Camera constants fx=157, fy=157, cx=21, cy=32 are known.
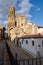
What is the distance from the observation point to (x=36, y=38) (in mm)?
23109

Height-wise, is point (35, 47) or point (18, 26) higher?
point (18, 26)

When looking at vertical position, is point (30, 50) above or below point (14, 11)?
below

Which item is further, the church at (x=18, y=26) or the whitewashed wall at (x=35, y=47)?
the church at (x=18, y=26)

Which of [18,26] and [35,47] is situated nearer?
[35,47]

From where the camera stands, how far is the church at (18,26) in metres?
37.3

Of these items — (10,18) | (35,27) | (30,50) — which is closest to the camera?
(30,50)

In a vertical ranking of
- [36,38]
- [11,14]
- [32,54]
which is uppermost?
[11,14]

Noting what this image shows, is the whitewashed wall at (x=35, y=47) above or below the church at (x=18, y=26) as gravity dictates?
below

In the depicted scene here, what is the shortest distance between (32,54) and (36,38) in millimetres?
2432

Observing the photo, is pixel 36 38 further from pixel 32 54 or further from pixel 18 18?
pixel 18 18

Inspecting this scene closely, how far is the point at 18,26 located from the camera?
134 ft

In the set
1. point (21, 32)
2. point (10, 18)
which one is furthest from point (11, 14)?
point (21, 32)

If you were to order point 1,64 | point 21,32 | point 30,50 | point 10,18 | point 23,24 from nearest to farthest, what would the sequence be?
point 1,64 < point 30,50 < point 21,32 < point 23,24 < point 10,18

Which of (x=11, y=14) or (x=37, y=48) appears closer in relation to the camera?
(x=37, y=48)
